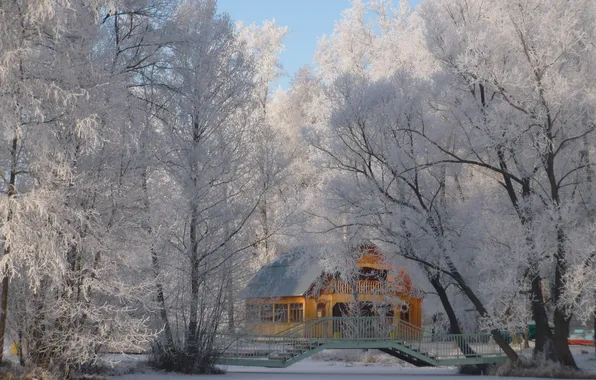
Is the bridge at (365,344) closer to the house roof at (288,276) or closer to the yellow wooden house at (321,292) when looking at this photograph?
the yellow wooden house at (321,292)

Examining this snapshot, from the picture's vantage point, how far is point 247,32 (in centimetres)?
4925

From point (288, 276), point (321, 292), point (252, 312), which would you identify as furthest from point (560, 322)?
point (321, 292)

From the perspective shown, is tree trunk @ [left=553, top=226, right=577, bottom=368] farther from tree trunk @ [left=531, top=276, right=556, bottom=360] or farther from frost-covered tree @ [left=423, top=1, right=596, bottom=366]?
tree trunk @ [left=531, top=276, right=556, bottom=360]

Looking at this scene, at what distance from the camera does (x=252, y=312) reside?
74.8 feet

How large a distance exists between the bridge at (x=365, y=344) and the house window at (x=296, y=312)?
10.5m

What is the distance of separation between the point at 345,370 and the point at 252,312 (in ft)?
16.8

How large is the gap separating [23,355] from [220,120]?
967 cm

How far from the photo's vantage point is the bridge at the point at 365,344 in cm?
2319

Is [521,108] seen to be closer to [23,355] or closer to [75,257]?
[75,257]

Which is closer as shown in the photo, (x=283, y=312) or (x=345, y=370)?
A: (x=345, y=370)

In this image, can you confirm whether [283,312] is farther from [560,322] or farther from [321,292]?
[560,322]

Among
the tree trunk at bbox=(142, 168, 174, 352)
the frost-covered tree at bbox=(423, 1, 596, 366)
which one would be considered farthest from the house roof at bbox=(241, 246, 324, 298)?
the frost-covered tree at bbox=(423, 1, 596, 366)

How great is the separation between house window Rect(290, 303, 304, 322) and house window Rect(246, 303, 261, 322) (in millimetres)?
13032

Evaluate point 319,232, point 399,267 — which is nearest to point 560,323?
point 399,267
